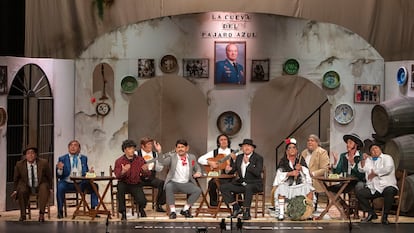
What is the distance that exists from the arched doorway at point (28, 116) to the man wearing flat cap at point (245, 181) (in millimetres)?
2838

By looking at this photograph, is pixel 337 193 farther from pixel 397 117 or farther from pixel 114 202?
pixel 114 202

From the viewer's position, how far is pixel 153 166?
40.3ft

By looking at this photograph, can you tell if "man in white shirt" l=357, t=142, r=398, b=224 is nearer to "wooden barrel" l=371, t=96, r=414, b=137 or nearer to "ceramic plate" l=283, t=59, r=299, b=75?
"wooden barrel" l=371, t=96, r=414, b=137

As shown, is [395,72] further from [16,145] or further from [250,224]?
[16,145]

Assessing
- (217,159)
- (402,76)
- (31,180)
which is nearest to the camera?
(31,180)

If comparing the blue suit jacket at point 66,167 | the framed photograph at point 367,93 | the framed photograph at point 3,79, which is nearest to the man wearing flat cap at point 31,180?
the blue suit jacket at point 66,167

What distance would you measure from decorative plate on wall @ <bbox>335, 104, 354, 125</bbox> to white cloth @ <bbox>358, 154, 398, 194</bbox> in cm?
178

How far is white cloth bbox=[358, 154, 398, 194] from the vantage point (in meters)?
11.5

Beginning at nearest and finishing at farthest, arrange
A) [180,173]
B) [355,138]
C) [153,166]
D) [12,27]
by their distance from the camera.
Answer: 1. [180,173]
2. [355,138]
3. [153,166]
4. [12,27]

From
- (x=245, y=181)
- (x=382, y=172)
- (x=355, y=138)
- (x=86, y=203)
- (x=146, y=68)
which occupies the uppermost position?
(x=146, y=68)

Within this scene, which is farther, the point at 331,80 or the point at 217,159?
the point at 331,80

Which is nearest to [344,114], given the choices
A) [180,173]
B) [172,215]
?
[180,173]

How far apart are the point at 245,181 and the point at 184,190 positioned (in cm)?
85

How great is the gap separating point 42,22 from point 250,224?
5.15m
